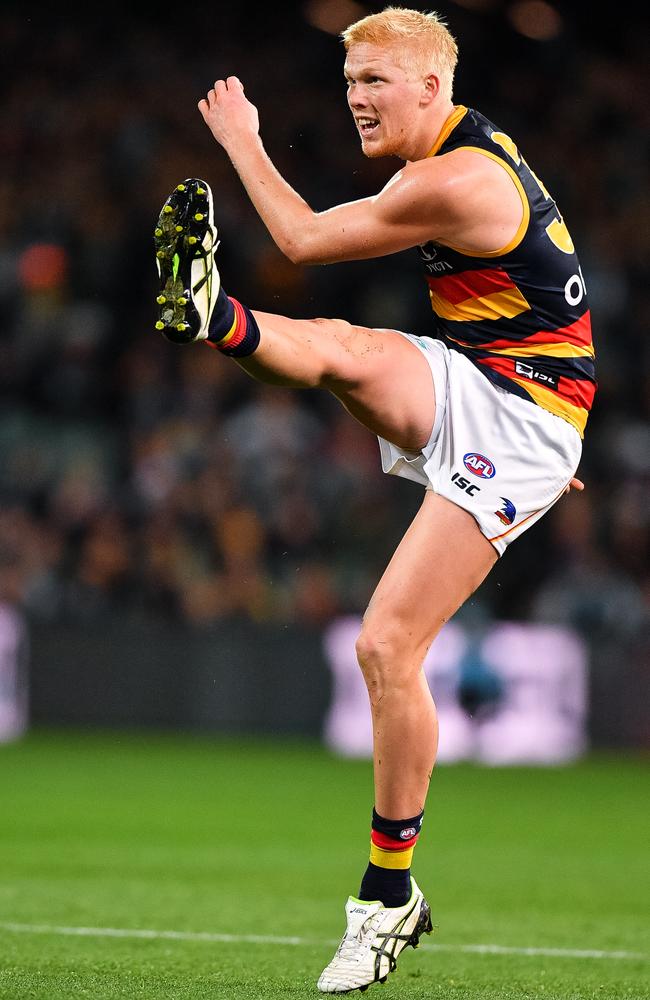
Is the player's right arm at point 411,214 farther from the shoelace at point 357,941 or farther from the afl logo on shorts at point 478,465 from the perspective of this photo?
the shoelace at point 357,941

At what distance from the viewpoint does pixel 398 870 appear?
433 centimetres

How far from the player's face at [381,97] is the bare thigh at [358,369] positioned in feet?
1.77

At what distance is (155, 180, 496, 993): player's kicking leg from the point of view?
13.6ft

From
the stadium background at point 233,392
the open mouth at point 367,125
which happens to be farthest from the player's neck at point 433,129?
the stadium background at point 233,392

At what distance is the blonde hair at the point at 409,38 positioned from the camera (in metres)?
4.38

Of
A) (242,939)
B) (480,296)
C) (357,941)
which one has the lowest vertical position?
(242,939)

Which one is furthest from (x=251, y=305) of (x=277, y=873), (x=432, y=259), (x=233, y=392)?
(x=432, y=259)

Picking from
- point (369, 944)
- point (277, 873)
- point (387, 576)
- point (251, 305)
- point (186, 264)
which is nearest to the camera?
point (186, 264)

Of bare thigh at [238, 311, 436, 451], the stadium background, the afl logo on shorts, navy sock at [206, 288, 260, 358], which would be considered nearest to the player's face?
bare thigh at [238, 311, 436, 451]

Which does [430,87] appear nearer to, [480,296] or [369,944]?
[480,296]

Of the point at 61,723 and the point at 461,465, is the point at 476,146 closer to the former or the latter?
the point at 461,465

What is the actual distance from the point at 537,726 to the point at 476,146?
785cm

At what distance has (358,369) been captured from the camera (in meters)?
4.26

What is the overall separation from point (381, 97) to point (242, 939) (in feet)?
8.60
